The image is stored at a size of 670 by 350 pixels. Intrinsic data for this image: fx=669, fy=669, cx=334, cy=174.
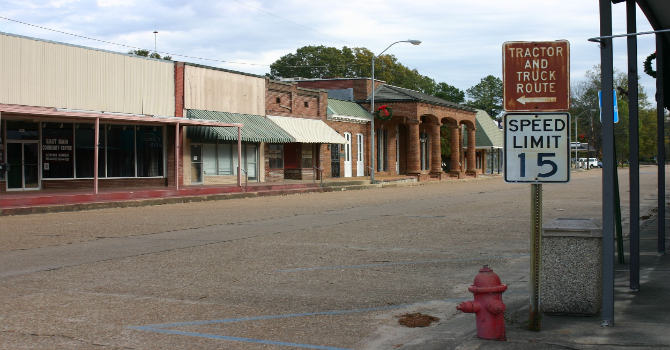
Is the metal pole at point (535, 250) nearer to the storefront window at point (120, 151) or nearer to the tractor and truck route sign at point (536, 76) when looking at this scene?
the tractor and truck route sign at point (536, 76)

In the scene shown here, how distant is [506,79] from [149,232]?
10.9 meters

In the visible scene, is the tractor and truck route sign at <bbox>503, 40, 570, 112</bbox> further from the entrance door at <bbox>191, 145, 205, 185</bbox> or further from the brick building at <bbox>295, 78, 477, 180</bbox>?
the brick building at <bbox>295, 78, 477, 180</bbox>

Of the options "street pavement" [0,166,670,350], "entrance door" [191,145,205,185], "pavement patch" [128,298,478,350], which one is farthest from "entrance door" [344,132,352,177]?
"pavement patch" [128,298,478,350]

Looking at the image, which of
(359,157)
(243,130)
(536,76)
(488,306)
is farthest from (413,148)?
(488,306)

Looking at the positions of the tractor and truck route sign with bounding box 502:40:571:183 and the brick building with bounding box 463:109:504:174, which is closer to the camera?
the tractor and truck route sign with bounding box 502:40:571:183

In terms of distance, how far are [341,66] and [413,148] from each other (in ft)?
137

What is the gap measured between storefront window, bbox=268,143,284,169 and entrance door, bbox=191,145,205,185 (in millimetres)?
5695

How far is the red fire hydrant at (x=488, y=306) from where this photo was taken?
5383 millimetres

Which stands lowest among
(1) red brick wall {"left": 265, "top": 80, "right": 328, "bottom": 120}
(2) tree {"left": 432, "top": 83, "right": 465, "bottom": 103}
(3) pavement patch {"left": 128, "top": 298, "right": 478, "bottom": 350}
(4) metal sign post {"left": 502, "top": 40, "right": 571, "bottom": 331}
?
(3) pavement patch {"left": 128, "top": 298, "right": 478, "bottom": 350}

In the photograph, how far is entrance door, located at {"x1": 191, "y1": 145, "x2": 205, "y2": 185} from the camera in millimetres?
33531

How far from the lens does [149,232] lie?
48.2 feet

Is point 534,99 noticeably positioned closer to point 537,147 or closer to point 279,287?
point 537,147

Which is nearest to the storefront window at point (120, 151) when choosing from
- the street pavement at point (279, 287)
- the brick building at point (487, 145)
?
the street pavement at point (279, 287)

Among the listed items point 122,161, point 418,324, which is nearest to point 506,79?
point 418,324
